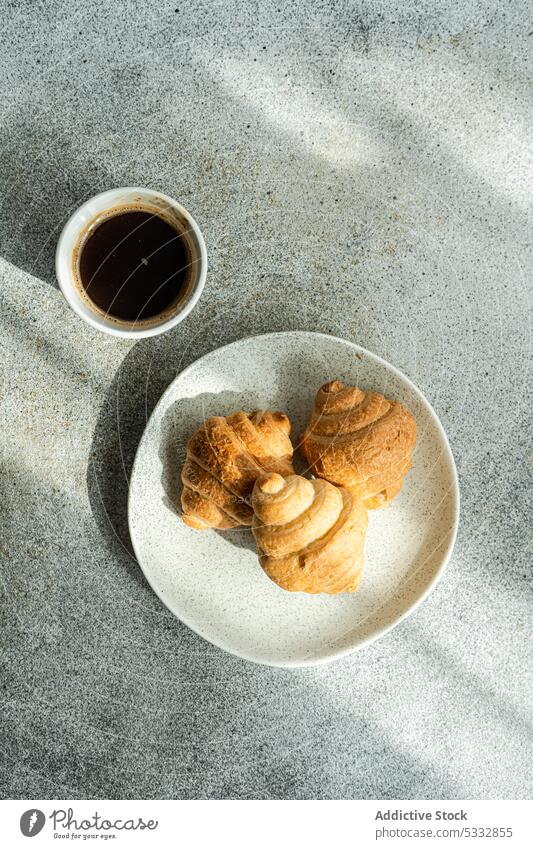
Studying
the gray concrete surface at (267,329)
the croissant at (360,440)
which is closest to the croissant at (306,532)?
the croissant at (360,440)

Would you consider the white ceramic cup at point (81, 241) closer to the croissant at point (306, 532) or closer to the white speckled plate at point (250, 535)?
the white speckled plate at point (250, 535)

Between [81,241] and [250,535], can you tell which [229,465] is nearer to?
[250,535]

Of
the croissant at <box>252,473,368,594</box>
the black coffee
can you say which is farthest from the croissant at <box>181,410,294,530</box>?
the black coffee

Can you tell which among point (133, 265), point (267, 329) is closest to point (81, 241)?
point (133, 265)

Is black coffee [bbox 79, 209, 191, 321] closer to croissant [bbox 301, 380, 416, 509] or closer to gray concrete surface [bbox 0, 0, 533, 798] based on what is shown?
gray concrete surface [bbox 0, 0, 533, 798]

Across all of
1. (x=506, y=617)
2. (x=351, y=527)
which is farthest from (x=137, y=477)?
(x=506, y=617)
